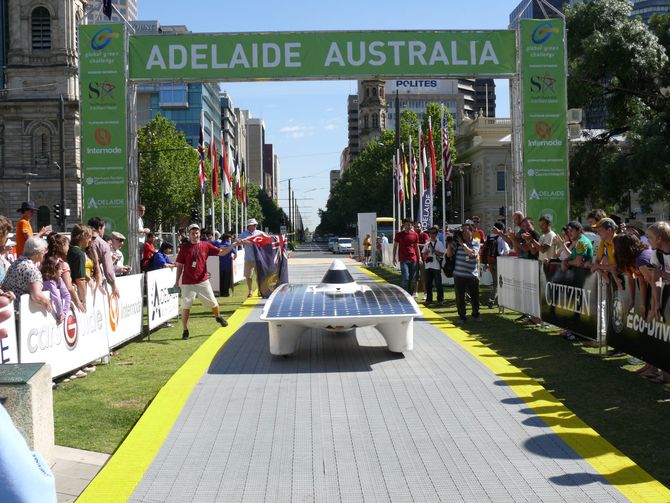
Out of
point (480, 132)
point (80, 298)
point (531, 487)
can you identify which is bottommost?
point (531, 487)

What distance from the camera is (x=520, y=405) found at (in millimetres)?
7797

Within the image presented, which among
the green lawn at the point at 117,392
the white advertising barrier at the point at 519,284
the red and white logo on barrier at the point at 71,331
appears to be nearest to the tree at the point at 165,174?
the white advertising barrier at the point at 519,284

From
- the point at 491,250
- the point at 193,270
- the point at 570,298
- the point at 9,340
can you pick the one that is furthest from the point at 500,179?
the point at 9,340

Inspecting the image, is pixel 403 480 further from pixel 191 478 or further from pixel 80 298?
pixel 80 298

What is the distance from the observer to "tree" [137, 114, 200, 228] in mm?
66938

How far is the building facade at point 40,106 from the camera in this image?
76438 mm

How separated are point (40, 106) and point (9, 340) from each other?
3070 inches

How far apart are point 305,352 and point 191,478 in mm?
5462

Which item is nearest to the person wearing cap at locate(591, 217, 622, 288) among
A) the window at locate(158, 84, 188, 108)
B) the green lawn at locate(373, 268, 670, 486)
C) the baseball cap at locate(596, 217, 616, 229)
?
the baseball cap at locate(596, 217, 616, 229)

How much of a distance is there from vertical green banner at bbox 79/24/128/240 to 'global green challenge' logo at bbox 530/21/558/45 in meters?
9.92

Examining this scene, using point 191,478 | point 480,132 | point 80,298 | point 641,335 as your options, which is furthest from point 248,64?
point 480,132

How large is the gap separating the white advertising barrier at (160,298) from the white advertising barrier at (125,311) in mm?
172

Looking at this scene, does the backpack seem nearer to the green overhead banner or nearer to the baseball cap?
the green overhead banner

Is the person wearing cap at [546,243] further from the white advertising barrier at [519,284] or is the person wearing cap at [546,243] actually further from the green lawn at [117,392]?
the green lawn at [117,392]
